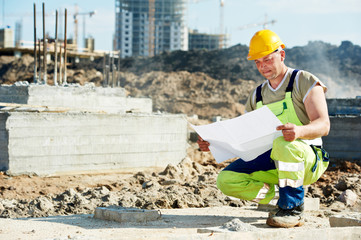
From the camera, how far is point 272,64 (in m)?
3.79

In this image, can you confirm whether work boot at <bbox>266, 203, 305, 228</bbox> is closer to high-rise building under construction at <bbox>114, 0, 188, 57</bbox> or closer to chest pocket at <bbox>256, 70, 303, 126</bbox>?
chest pocket at <bbox>256, 70, 303, 126</bbox>

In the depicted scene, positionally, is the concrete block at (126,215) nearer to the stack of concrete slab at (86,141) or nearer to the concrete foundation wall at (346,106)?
the stack of concrete slab at (86,141)

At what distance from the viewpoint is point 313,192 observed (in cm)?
635

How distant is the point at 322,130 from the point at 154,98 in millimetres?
26721

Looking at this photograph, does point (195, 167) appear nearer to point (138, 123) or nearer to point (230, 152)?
point (138, 123)

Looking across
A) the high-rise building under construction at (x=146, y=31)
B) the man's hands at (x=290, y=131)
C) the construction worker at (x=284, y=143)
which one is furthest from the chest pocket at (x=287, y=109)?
the high-rise building under construction at (x=146, y=31)

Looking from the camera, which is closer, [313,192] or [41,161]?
[313,192]

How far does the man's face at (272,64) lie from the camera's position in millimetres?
3771

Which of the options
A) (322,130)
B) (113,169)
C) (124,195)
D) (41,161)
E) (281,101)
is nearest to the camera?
(322,130)

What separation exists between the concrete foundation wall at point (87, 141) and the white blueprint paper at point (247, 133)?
4962mm

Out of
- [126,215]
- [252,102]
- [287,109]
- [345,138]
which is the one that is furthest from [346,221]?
[345,138]

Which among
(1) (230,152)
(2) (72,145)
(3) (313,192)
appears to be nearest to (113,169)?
(2) (72,145)

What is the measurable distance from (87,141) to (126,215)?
4.94m

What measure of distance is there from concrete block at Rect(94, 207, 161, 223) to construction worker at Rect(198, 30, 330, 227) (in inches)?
23.7
